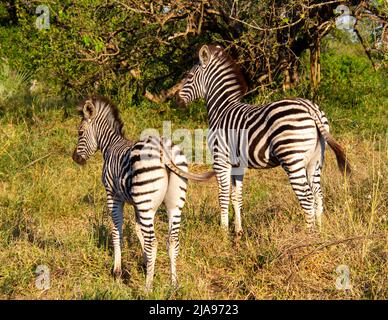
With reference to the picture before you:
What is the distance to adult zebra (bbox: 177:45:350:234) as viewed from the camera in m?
5.59

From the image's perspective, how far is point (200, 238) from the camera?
227 inches

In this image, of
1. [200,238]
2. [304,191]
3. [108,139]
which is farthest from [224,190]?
[108,139]

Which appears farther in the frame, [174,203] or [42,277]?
[42,277]

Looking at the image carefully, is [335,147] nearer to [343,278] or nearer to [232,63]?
[343,278]

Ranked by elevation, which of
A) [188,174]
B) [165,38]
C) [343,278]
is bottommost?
[343,278]

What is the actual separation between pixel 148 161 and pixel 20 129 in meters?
6.51

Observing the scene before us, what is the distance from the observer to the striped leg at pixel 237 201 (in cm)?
625

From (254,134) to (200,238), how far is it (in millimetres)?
1329

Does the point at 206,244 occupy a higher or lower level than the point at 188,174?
lower

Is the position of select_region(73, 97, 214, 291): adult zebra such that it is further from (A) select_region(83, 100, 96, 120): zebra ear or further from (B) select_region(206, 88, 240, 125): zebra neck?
(B) select_region(206, 88, 240, 125): zebra neck

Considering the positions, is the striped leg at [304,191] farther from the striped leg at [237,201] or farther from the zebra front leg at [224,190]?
the zebra front leg at [224,190]

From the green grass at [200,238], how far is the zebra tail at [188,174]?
92 centimetres

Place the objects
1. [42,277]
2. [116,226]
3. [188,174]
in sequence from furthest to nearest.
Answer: [116,226], [42,277], [188,174]
